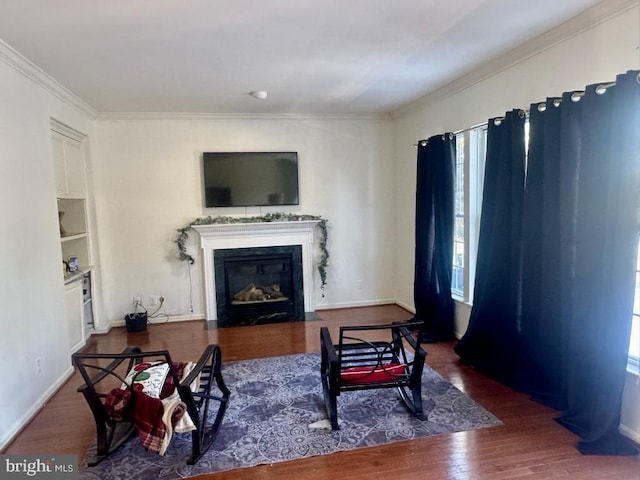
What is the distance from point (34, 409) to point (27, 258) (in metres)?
1.08

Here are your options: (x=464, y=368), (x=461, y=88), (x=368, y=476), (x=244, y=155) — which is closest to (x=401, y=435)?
(x=368, y=476)

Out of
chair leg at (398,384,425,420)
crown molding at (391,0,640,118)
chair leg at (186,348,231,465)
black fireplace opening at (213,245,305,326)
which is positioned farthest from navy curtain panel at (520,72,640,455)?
black fireplace opening at (213,245,305,326)

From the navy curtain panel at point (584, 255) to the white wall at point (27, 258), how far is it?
11.6ft

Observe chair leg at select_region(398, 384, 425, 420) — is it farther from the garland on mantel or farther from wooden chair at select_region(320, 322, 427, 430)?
the garland on mantel

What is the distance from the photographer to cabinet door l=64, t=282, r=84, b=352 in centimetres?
408

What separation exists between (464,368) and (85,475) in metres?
2.84

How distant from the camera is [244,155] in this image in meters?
5.27

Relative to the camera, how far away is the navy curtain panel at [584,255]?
2.38 meters

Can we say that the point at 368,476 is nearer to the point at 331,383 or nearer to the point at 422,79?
the point at 331,383

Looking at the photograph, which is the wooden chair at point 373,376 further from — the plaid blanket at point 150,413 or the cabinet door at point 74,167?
the cabinet door at point 74,167

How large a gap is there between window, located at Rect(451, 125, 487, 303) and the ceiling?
638 millimetres

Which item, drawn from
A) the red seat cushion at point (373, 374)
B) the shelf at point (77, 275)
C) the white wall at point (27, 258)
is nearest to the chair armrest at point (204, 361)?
the red seat cushion at point (373, 374)

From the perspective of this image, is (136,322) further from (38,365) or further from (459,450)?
(459,450)

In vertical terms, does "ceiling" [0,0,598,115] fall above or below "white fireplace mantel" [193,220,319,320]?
above
